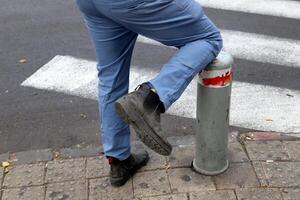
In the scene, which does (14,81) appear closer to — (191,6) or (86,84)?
(86,84)

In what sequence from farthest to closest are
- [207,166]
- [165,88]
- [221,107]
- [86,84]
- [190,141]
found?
[86,84]
[190,141]
[207,166]
[221,107]
[165,88]

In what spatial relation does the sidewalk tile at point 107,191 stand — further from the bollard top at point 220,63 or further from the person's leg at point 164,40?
the bollard top at point 220,63

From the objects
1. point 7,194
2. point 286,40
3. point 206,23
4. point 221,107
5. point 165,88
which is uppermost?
point 206,23

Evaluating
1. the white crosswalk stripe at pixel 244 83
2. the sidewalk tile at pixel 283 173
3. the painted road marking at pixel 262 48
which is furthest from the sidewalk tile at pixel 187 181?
the painted road marking at pixel 262 48

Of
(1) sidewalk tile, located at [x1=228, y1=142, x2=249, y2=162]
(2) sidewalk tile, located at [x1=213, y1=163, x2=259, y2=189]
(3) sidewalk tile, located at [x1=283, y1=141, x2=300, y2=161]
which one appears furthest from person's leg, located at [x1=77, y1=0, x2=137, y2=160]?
(3) sidewalk tile, located at [x1=283, y1=141, x2=300, y2=161]

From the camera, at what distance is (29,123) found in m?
4.79

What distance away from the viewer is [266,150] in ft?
13.1

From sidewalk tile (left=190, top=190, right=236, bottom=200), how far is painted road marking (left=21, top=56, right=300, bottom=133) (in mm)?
1122

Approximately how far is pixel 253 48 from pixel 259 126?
1.86 m

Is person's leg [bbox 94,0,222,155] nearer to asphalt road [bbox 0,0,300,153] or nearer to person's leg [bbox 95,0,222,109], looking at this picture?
person's leg [bbox 95,0,222,109]

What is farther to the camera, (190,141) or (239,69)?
(239,69)

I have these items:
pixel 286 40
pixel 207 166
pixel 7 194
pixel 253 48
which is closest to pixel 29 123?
pixel 7 194

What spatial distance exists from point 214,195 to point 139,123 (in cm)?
88

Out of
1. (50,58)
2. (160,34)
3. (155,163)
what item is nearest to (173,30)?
(160,34)
